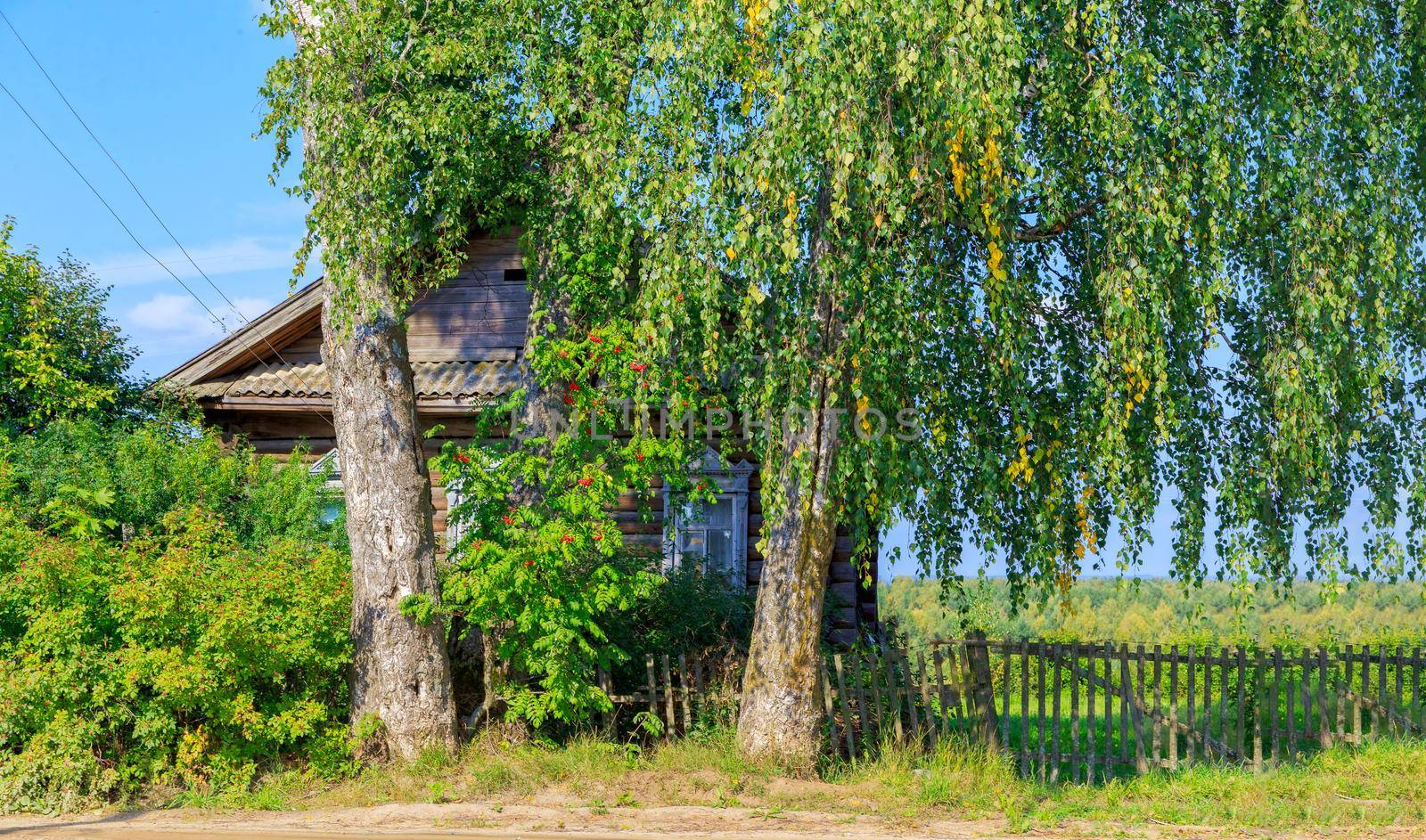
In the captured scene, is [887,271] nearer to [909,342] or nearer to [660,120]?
[909,342]

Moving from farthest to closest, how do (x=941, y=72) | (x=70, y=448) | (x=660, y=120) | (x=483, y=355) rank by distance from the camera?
(x=483, y=355) < (x=70, y=448) < (x=660, y=120) < (x=941, y=72)

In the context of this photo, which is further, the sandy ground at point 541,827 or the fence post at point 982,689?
the fence post at point 982,689

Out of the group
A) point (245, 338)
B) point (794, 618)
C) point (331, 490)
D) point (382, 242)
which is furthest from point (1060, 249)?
point (245, 338)

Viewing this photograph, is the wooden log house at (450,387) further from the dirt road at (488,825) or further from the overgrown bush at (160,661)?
the dirt road at (488,825)

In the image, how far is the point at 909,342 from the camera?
8.30 metres

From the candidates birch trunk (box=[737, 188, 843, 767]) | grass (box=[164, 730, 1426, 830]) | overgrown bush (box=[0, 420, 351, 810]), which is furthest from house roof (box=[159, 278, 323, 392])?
birch trunk (box=[737, 188, 843, 767])

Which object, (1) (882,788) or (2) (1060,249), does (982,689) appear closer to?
(1) (882,788)

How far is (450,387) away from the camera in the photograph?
13297 mm

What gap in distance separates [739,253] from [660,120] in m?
1.56

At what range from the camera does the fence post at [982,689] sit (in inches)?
409

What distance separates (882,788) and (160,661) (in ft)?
19.9

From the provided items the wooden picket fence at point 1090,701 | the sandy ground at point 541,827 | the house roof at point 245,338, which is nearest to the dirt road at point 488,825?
the sandy ground at point 541,827

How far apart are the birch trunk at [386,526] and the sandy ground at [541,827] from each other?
43.0 inches

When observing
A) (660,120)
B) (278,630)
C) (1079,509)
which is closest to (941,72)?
(660,120)
